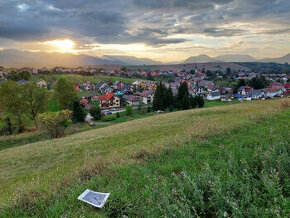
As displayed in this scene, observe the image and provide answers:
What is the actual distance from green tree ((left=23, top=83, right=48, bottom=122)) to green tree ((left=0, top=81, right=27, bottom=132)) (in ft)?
2.13

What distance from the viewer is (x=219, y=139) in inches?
224

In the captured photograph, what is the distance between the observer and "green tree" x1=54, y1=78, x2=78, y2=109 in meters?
36.8

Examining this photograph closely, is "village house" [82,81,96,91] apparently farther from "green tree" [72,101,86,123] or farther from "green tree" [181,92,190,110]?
"green tree" [181,92,190,110]

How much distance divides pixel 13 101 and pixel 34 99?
2.76m

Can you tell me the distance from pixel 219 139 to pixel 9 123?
31.7 metres

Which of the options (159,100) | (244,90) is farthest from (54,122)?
(244,90)

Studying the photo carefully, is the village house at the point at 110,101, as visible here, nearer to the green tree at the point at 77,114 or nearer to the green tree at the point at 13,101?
the green tree at the point at 77,114

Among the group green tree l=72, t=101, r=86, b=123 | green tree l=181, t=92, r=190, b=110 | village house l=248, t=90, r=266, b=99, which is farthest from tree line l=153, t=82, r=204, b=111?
village house l=248, t=90, r=266, b=99

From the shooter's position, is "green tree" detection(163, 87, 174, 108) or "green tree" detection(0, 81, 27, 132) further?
"green tree" detection(163, 87, 174, 108)

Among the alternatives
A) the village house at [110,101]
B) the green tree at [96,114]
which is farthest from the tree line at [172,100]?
the village house at [110,101]

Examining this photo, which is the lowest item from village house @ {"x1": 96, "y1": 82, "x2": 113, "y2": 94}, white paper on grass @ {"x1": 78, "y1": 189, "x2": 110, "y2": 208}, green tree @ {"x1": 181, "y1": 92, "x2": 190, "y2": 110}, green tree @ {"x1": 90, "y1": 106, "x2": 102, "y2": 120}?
green tree @ {"x1": 90, "y1": 106, "x2": 102, "y2": 120}

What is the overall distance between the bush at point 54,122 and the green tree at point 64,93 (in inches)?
659

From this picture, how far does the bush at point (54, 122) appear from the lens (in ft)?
66.5

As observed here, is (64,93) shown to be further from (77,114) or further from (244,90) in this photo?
(244,90)
